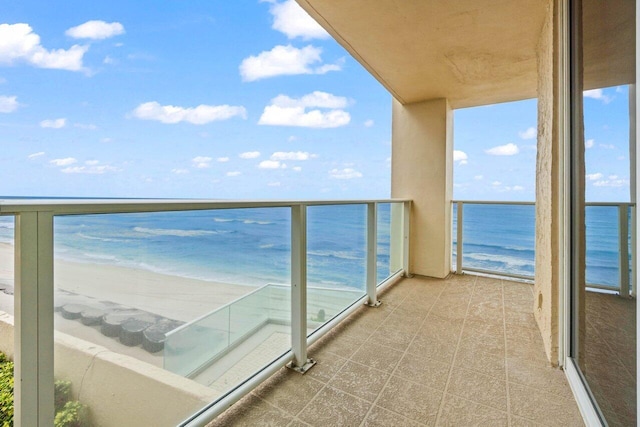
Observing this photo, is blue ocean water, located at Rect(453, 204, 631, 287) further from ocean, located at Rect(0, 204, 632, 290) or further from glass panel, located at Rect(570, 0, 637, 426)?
glass panel, located at Rect(570, 0, 637, 426)

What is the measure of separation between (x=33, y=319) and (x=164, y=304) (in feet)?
1.30

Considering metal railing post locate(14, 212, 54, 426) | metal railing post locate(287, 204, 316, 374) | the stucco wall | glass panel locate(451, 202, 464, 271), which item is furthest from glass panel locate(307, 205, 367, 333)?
glass panel locate(451, 202, 464, 271)

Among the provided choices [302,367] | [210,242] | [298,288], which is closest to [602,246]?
[298,288]

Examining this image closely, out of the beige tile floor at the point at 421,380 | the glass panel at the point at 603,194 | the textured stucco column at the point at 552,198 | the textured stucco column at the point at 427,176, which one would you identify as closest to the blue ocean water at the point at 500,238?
the textured stucco column at the point at 427,176

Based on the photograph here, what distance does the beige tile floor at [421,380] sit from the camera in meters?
1.36

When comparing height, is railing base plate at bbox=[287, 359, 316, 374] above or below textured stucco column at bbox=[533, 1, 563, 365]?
below

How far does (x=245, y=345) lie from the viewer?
1531 mm

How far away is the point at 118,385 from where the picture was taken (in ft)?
3.23

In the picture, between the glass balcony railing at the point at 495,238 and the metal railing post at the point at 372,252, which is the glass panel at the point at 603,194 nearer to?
the metal railing post at the point at 372,252

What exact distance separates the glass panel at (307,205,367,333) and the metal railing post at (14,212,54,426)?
1.30m

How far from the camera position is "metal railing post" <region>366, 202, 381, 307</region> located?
8.96 feet

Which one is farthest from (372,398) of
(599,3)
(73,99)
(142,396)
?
(73,99)

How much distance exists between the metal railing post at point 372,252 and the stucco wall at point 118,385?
6.08 ft

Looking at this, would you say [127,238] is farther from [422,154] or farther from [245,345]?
[422,154]
